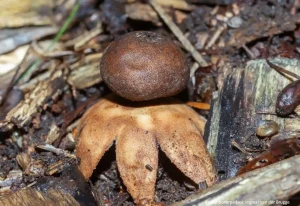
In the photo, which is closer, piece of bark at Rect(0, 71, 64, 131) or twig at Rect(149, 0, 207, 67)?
piece of bark at Rect(0, 71, 64, 131)

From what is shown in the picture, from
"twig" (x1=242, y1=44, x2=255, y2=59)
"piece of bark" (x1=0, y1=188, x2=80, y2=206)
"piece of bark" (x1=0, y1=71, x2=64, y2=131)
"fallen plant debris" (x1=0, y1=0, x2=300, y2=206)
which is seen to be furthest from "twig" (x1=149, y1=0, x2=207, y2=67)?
"piece of bark" (x1=0, y1=188, x2=80, y2=206)

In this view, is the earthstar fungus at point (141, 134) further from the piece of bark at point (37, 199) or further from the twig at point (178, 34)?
the twig at point (178, 34)

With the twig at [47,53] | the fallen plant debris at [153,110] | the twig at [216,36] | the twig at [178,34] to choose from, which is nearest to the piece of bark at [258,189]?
the fallen plant debris at [153,110]

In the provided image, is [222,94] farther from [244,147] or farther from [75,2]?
[75,2]

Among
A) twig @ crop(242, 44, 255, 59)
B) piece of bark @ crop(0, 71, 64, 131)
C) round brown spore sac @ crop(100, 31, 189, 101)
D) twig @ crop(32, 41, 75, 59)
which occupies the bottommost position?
twig @ crop(242, 44, 255, 59)

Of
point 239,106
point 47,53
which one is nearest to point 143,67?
point 239,106

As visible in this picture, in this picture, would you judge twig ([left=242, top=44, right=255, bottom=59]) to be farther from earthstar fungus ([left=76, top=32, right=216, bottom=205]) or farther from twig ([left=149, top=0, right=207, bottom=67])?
earthstar fungus ([left=76, top=32, right=216, bottom=205])

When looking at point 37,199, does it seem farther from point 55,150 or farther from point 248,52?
point 248,52

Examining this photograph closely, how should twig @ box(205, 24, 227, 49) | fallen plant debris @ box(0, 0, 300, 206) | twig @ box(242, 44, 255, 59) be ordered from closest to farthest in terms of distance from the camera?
fallen plant debris @ box(0, 0, 300, 206) → twig @ box(242, 44, 255, 59) → twig @ box(205, 24, 227, 49)
